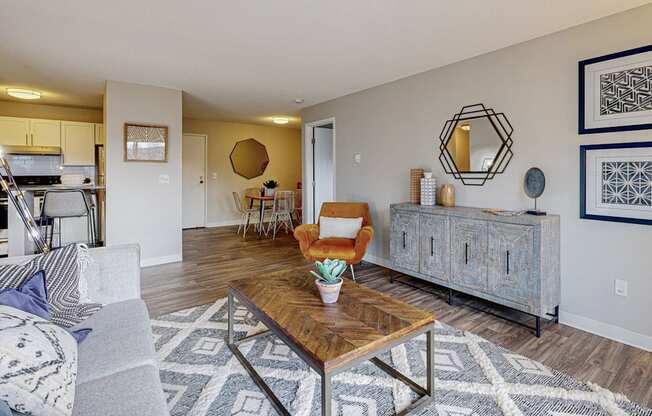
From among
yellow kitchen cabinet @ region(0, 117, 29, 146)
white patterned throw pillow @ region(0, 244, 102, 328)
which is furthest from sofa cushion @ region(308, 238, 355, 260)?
yellow kitchen cabinet @ region(0, 117, 29, 146)

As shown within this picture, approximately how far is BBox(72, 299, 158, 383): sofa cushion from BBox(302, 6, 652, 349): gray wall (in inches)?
114

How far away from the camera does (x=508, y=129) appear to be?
2994 mm

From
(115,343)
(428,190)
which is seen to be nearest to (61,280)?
(115,343)

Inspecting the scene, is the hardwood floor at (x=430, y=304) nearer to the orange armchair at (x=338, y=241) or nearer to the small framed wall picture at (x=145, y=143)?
the orange armchair at (x=338, y=241)

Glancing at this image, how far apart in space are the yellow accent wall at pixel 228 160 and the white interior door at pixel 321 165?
254 centimetres

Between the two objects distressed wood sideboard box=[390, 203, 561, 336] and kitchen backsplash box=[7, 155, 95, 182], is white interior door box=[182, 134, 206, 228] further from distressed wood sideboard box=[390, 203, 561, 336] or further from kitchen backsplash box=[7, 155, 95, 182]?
distressed wood sideboard box=[390, 203, 561, 336]

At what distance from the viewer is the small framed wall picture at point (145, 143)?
13.7 ft

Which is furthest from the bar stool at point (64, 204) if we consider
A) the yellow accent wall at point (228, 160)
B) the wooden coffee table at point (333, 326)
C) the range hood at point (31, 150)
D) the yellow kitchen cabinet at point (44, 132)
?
the yellow accent wall at point (228, 160)

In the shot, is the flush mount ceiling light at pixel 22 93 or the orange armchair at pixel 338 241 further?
the flush mount ceiling light at pixel 22 93

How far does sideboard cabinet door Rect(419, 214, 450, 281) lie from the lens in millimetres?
3074

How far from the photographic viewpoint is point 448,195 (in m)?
3.35

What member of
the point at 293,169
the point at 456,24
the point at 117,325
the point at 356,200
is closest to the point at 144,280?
the point at 117,325

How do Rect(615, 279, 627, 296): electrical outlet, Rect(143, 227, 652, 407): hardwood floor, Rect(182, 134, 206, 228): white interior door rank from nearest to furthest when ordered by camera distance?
Rect(143, 227, 652, 407): hardwood floor, Rect(615, 279, 627, 296): electrical outlet, Rect(182, 134, 206, 228): white interior door

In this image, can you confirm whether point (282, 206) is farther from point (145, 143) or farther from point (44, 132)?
point (44, 132)
